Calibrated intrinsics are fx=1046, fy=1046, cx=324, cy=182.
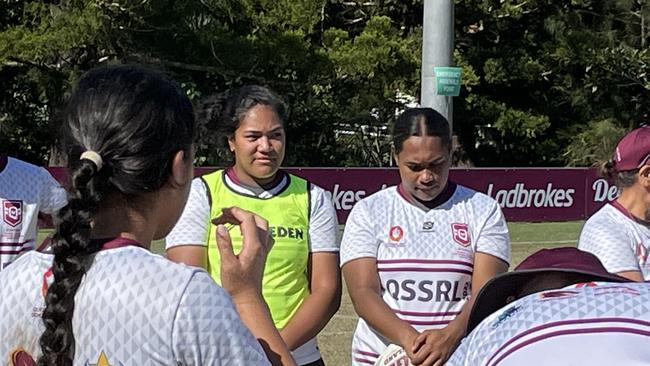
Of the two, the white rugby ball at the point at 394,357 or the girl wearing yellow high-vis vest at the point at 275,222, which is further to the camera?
the girl wearing yellow high-vis vest at the point at 275,222

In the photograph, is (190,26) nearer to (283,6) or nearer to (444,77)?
(283,6)

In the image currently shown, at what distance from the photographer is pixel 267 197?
4.41 metres

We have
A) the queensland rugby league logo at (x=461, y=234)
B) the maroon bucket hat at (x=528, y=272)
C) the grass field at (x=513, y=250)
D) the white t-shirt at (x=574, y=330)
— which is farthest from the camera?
the grass field at (x=513, y=250)

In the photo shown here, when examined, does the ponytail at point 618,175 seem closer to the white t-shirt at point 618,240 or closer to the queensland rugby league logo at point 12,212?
the white t-shirt at point 618,240

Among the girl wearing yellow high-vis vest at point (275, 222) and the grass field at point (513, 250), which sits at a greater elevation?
the girl wearing yellow high-vis vest at point (275, 222)

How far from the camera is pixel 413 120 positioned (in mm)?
4531

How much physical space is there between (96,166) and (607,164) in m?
2.61

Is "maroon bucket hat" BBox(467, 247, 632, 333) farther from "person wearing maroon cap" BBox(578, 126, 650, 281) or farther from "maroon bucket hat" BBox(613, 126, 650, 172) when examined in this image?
"maroon bucket hat" BBox(613, 126, 650, 172)

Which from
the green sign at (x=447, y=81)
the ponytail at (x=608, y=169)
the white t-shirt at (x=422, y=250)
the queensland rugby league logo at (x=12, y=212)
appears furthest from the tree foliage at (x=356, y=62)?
the ponytail at (x=608, y=169)

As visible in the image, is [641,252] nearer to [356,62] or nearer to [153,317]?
[153,317]

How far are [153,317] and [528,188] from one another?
18.8 meters

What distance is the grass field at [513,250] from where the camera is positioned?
9.09 m

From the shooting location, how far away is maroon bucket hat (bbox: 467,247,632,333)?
176 cm

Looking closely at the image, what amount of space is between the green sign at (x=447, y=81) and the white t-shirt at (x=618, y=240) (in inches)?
390
